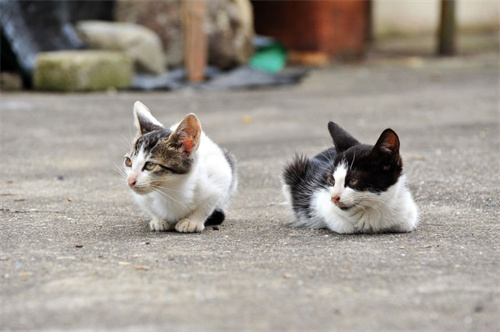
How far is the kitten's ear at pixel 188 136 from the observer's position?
4207 millimetres

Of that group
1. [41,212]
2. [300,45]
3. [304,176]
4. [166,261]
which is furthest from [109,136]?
[300,45]

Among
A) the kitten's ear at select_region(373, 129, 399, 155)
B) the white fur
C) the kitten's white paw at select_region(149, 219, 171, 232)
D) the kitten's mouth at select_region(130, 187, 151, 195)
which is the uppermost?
the kitten's ear at select_region(373, 129, 399, 155)

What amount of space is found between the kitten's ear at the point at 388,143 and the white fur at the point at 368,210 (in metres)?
0.20

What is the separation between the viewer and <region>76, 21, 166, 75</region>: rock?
11.9 meters

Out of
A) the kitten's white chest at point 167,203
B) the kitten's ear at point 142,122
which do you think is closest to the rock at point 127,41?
the kitten's ear at point 142,122

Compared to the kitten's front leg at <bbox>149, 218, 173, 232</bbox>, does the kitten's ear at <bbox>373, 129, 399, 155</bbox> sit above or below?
above

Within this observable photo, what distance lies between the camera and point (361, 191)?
4.14m

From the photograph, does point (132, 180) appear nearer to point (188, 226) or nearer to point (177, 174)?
point (177, 174)

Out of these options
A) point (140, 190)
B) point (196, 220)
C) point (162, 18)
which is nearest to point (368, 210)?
point (196, 220)

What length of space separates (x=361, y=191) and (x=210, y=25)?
936 centimetres

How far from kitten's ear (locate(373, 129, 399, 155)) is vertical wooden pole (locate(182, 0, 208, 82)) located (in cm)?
814

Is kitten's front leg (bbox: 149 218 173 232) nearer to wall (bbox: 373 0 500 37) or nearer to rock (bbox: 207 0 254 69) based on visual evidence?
rock (bbox: 207 0 254 69)

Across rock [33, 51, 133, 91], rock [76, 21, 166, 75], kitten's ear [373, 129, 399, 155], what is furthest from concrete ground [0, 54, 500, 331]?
rock [76, 21, 166, 75]

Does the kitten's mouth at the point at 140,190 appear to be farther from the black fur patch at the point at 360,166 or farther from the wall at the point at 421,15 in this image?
the wall at the point at 421,15
